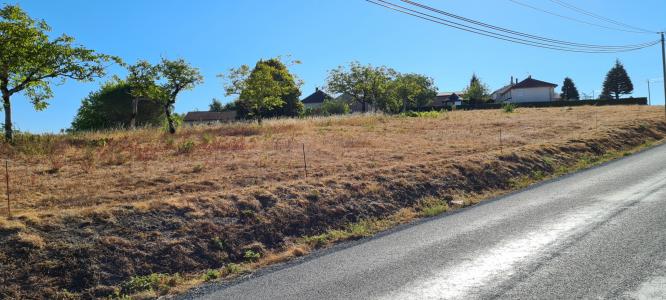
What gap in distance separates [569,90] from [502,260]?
97.4 m

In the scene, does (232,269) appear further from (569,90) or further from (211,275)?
(569,90)

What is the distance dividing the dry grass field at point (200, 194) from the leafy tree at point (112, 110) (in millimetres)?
14980

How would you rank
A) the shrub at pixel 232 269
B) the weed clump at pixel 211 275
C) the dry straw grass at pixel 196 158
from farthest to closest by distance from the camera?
the dry straw grass at pixel 196 158
the shrub at pixel 232 269
the weed clump at pixel 211 275

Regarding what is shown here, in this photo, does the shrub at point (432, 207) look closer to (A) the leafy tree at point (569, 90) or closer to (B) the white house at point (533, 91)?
(B) the white house at point (533, 91)

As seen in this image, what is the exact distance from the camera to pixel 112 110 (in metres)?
33.2

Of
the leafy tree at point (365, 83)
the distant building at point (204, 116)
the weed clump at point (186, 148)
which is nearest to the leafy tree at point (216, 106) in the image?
the distant building at point (204, 116)

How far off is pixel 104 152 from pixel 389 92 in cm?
4255

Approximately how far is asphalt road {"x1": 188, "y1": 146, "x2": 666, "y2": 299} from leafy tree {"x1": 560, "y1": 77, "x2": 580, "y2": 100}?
91.2m

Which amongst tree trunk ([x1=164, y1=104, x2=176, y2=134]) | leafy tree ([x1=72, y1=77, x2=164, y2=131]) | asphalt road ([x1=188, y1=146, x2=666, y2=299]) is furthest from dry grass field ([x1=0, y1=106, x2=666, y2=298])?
leafy tree ([x1=72, y1=77, x2=164, y2=131])

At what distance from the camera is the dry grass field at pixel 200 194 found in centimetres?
654

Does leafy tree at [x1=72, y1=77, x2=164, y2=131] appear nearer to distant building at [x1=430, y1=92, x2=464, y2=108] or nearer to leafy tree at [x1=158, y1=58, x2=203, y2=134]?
leafy tree at [x1=158, y1=58, x2=203, y2=134]

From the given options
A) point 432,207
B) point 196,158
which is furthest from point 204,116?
point 432,207

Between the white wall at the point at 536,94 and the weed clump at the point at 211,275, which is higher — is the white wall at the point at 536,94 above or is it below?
above

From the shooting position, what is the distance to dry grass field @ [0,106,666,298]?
21.5 ft
